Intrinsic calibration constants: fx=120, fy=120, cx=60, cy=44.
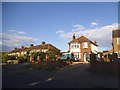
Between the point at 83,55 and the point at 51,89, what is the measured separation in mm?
26086

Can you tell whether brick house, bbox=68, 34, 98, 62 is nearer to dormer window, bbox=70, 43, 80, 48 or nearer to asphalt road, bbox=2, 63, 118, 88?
dormer window, bbox=70, 43, 80, 48

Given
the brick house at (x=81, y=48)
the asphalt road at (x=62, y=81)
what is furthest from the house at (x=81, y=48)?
the asphalt road at (x=62, y=81)

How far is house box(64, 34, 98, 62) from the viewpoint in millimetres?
32031

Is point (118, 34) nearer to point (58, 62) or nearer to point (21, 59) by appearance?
point (58, 62)

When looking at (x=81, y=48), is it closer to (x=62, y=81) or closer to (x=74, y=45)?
(x=74, y=45)

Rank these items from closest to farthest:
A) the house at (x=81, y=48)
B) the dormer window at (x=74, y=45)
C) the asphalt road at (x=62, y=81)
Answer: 1. the asphalt road at (x=62, y=81)
2. the house at (x=81, y=48)
3. the dormer window at (x=74, y=45)

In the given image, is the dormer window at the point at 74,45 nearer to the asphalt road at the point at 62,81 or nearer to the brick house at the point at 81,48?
the brick house at the point at 81,48

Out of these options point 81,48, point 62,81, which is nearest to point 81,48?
point 81,48

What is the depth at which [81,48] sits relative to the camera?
33.0m

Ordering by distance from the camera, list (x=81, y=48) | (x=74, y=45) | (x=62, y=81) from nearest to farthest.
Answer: (x=62, y=81)
(x=81, y=48)
(x=74, y=45)

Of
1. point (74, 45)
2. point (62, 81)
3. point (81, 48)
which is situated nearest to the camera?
point (62, 81)

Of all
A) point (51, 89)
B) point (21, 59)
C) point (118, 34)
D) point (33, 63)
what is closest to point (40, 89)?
point (51, 89)

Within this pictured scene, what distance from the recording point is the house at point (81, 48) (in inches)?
1261

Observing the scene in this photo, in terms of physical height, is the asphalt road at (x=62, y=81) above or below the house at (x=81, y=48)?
below
